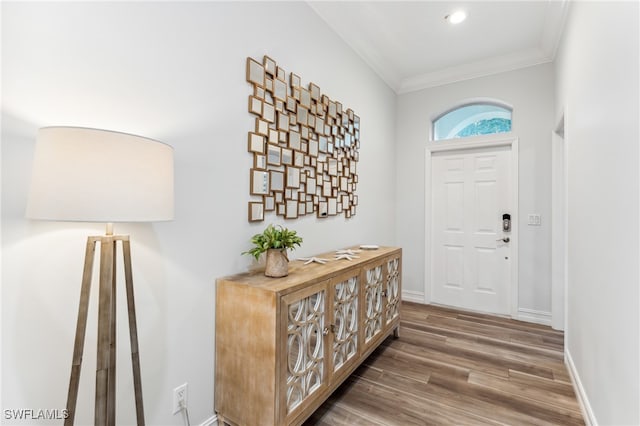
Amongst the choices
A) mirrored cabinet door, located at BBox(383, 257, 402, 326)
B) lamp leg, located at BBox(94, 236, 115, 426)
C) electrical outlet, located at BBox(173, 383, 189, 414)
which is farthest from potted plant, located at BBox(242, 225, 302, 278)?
mirrored cabinet door, located at BBox(383, 257, 402, 326)

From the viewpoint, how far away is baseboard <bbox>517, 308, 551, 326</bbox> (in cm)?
326

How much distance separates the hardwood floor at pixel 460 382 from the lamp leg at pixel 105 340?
3.77 ft

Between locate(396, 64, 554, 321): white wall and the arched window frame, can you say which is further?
the arched window frame

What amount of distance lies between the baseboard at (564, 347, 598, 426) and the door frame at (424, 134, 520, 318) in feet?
3.67

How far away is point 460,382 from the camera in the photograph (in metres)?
2.16

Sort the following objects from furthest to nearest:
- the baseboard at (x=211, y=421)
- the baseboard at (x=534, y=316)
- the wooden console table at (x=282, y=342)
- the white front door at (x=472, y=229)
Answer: the white front door at (x=472, y=229) → the baseboard at (x=534, y=316) → the baseboard at (x=211, y=421) → the wooden console table at (x=282, y=342)

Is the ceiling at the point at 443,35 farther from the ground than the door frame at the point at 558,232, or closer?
farther from the ground

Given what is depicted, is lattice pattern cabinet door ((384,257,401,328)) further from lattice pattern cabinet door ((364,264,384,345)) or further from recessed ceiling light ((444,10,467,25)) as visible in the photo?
recessed ceiling light ((444,10,467,25))

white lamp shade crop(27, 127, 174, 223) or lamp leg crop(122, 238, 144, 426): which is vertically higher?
white lamp shade crop(27, 127, 174, 223)

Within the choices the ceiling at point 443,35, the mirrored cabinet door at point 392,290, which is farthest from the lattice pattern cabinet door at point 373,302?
the ceiling at point 443,35

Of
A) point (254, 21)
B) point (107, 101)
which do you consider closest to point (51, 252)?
point (107, 101)

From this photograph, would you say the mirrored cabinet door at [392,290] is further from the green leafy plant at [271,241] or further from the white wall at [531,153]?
the white wall at [531,153]

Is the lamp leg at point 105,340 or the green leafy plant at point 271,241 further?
the green leafy plant at point 271,241

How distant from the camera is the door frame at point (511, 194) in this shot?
3.42 m
